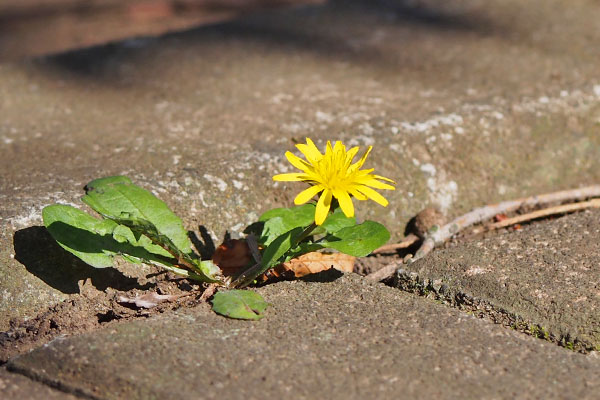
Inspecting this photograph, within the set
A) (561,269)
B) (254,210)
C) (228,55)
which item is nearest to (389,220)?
(254,210)

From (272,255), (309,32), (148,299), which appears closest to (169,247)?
(148,299)

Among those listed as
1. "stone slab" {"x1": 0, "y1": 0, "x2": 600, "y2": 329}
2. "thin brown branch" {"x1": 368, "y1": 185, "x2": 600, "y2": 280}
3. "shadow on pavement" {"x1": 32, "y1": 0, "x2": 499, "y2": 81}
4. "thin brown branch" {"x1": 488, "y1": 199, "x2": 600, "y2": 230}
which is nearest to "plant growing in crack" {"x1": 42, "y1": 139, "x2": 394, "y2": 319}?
"stone slab" {"x1": 0, "y1": 0, "x2": 600, "y2": 329}

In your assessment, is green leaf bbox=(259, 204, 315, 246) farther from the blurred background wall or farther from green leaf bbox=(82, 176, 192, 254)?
the blurred background wall

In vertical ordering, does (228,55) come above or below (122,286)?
above

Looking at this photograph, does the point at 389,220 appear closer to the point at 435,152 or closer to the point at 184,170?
the point at 435,152

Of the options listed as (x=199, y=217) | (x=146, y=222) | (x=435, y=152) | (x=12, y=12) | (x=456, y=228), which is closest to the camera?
(x=146, y=222)

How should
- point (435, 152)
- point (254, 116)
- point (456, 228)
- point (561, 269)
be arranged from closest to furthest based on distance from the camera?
point (561, 269) < point (456, 228) < point (435, 152) < point (254, 116)
